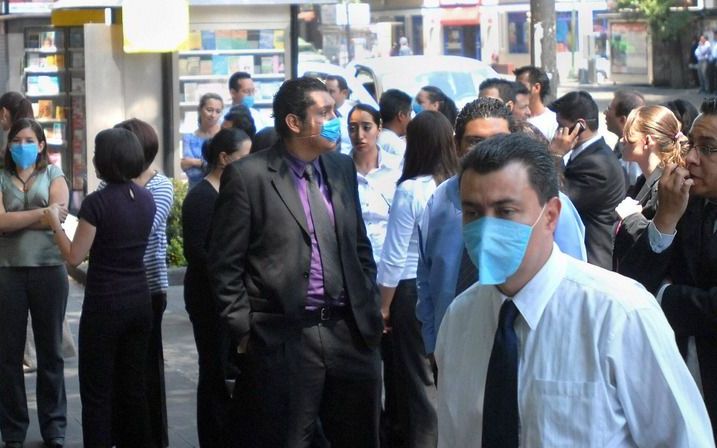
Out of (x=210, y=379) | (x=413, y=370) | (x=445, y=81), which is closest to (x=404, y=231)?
(x=413, y=370)

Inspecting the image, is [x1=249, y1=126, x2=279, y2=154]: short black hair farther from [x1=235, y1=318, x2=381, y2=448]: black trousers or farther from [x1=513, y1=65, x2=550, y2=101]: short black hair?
[x1=513, y1=65, x2=550, y2=101]: short black hair

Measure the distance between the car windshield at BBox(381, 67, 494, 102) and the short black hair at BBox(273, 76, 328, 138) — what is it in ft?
39.6

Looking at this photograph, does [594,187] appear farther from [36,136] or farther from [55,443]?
[55,443]

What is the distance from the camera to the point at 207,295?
6.71 meters

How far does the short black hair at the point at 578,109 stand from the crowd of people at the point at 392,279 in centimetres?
2

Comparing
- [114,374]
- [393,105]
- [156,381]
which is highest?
[393,105]

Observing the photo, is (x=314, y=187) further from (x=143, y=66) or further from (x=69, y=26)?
(x=69, y=26)

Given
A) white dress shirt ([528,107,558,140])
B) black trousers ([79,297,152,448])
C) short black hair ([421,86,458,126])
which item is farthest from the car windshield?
black trousers ([79,297,152,448])

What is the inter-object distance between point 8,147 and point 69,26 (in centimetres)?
828

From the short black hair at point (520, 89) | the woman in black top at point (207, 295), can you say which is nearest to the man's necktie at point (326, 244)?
the woman in black top at point (207, 295)

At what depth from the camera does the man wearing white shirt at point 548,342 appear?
107 inches

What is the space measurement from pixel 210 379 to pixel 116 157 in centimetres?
128

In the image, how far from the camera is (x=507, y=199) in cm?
284

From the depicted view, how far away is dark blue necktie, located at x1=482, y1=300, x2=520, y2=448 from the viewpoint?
281cm
